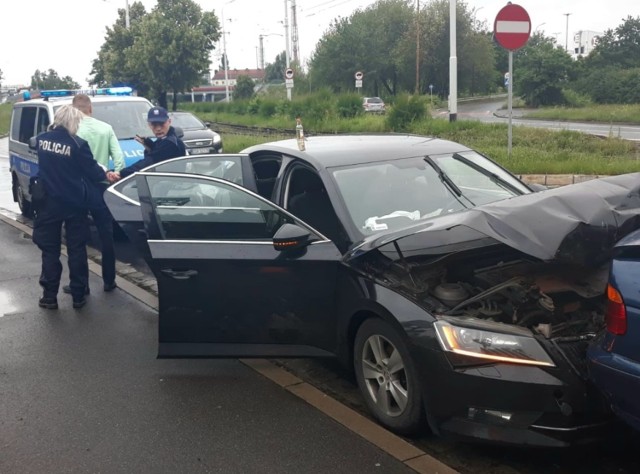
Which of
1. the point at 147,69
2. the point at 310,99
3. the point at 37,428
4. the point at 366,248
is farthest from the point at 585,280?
the point at 147,69

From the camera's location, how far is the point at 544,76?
168 ft

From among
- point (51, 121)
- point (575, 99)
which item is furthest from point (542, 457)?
point (575, 99)

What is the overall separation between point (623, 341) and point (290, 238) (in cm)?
207

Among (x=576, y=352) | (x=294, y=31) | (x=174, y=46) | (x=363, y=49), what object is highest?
(x=294, y=31)

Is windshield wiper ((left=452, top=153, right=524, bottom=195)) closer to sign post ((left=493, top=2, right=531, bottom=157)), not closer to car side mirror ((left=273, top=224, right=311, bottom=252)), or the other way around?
car side mirror ((left=273, top=224, right=311, bottom=252))

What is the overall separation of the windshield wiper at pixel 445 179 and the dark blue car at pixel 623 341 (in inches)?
78.2

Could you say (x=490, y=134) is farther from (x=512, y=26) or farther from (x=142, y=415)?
(x=142, y=415)

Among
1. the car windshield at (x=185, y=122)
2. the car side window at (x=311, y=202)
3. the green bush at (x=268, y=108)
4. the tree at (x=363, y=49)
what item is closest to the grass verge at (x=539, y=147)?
the car windshield at (x=185, y=122)

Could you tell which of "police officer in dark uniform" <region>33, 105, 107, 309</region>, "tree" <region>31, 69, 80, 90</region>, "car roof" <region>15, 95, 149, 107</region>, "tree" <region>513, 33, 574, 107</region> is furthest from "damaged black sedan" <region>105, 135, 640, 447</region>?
"tree" <region>31, 69, 80, 90</region>

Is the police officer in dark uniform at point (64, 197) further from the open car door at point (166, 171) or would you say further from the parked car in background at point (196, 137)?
the parked car in background at point (196, 137)

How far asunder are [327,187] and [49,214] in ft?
10.7

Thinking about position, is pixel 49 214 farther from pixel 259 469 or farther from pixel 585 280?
pixel 585 280

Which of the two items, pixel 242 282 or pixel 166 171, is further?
pixel 166 171

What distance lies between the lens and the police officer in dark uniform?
6.86m
